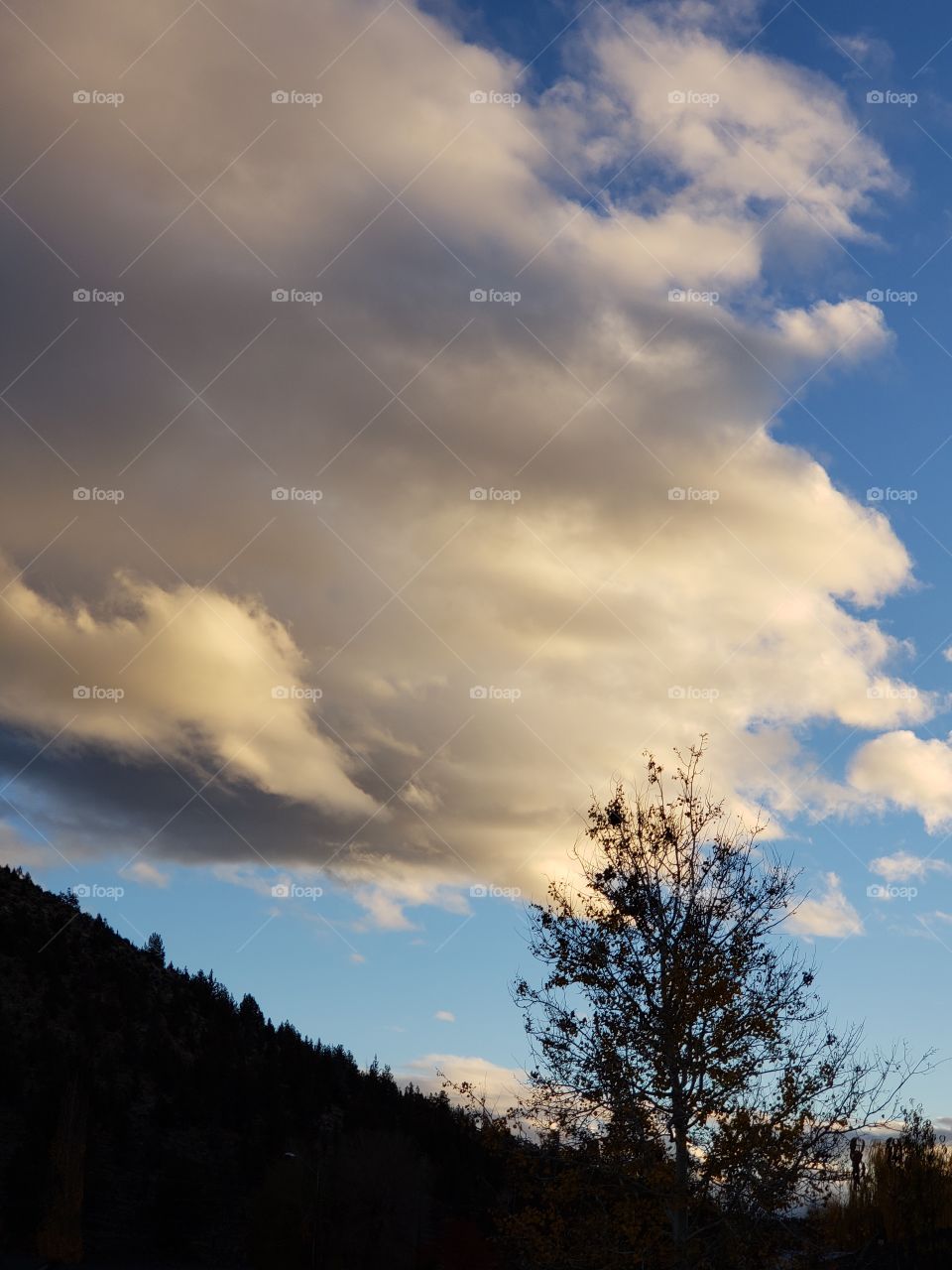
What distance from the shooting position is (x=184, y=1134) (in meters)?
69.2

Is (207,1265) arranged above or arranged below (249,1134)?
below

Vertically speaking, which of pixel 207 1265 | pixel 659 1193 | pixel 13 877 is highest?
pixel 13 877

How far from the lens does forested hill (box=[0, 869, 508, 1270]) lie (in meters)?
55.9

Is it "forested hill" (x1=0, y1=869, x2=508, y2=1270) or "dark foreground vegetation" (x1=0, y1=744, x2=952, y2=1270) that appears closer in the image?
"dark foreground vegetation" (x1=0, y1=744, x2=952, y2=1270)

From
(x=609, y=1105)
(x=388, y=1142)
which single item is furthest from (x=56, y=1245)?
(x=609, y=1105)

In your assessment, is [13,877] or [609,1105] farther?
[13,877]

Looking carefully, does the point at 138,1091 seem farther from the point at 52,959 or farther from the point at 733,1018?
the point at 733,1018

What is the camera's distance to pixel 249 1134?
7144 centimetres

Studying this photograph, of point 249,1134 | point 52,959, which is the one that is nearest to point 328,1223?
point 249,1134

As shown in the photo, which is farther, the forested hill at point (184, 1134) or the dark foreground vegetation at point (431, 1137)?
the forested hill at point (184, 1134)

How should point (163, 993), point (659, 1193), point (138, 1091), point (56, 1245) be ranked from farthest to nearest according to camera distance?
point (163, 993), point (138, 1091), point (56, 1245), point (659, 1193)

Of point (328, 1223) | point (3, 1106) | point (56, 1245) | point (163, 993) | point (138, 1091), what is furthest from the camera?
point (163, 993)

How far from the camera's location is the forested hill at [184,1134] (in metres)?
55.9

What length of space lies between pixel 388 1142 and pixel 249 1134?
36.2 feet
